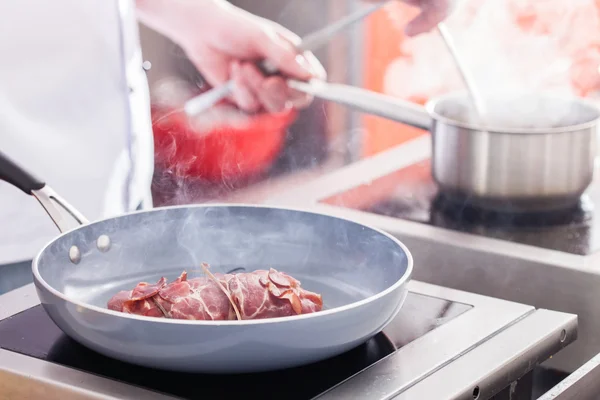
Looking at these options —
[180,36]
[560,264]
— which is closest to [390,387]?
[560,264]

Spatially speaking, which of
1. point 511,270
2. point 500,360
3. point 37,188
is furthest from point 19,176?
point 511,270

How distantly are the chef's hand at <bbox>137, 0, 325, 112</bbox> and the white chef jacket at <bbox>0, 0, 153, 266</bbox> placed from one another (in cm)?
15

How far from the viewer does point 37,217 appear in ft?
5.43

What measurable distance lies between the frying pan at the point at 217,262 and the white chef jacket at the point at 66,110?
367mm

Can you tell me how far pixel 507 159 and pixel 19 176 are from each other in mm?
903

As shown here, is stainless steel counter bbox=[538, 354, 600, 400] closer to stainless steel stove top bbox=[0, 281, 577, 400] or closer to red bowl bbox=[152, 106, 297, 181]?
stainless steel stove top bbox=[0, 281, 577, 400]

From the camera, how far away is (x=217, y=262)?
1.32m

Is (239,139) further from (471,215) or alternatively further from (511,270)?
(511,270)

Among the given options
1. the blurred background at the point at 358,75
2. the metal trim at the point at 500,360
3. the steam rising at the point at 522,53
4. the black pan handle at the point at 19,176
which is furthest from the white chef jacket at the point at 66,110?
the metal trim at the point at 500,360

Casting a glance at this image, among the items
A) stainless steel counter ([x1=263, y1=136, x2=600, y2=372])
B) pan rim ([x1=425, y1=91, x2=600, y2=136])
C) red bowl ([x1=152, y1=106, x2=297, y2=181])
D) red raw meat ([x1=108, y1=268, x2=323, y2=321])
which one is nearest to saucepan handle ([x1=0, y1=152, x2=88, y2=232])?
red raw meat ([x1=108, y1=268, x2=323, y2=321])

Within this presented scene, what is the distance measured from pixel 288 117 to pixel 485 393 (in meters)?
3.76

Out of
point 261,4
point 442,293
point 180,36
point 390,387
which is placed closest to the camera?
point 390,387

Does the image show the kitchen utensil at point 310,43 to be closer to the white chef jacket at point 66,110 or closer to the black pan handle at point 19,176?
the white chef jacket at point 66,110

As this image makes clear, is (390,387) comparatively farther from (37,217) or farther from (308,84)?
(308,84)
